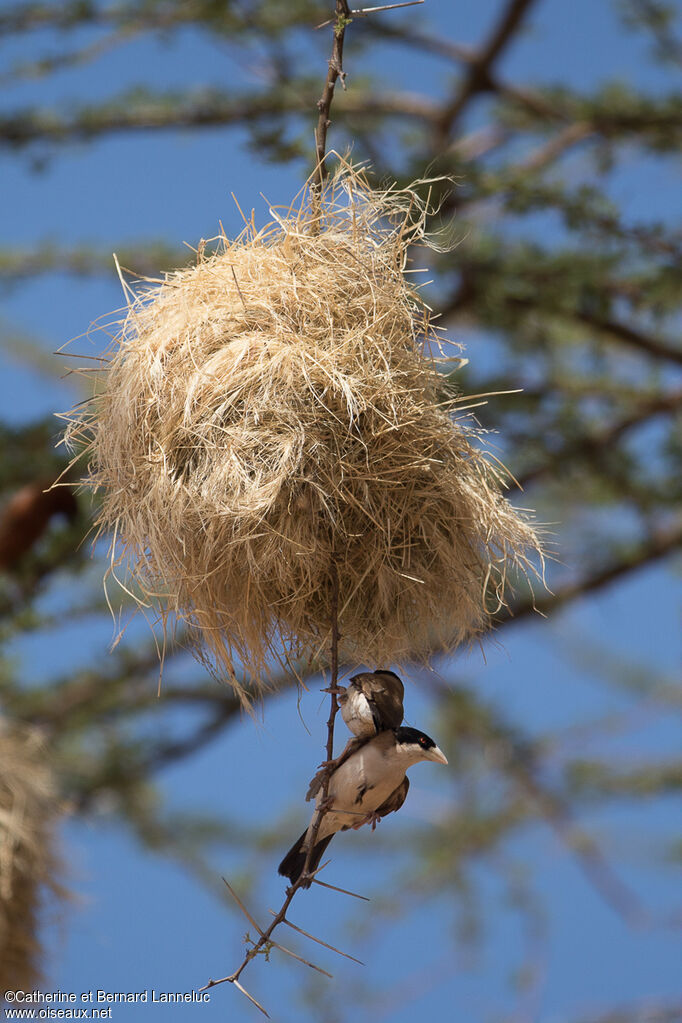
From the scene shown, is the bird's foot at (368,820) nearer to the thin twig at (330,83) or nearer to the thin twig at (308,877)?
the thin twig at (308,877)

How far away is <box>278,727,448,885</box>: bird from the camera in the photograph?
926 mm

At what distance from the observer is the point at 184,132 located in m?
2.82

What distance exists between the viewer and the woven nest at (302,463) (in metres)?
1.05

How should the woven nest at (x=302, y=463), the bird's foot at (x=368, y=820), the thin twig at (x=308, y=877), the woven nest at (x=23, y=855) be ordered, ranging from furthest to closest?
the woven nest at (x=23, y=855), the woven nest at (x=302, y=463), the bird's foot at (x=368, y=820), the thin twig at (x=308, y=877)

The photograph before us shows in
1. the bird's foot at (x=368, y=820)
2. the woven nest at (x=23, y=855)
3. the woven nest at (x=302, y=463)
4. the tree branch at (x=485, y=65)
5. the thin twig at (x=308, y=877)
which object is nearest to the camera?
the thin twig at (x=308, y=877)

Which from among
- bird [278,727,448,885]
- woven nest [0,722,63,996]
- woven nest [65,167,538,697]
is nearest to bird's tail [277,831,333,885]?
bird [278,727,448,885]

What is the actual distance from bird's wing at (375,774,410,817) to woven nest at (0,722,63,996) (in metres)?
1.27

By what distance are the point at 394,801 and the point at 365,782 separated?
6cm

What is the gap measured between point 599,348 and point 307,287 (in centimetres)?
173

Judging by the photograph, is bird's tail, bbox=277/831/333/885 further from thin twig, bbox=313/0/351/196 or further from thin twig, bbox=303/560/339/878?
thin twig, bbox=313/0/351/196

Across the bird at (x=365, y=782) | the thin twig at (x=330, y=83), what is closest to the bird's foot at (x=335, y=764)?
the bird at (x=365, y=782)

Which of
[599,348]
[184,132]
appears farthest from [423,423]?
[184,132]

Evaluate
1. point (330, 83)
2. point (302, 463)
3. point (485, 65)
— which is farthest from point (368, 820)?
point (485, 65)

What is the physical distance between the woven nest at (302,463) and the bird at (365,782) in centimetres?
17
